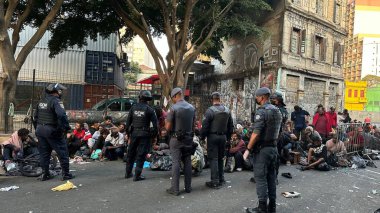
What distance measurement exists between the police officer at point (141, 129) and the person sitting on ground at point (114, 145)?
9.26ft

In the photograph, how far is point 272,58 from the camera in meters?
20.1

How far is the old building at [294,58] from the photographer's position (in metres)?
19.8

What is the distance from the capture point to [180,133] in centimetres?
595

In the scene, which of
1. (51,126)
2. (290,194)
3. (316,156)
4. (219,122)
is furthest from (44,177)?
(316,156)

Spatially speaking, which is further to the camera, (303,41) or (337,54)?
(337,54)

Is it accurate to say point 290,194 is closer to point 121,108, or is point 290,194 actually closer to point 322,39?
point 121,108

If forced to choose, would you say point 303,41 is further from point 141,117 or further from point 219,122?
point 141,117

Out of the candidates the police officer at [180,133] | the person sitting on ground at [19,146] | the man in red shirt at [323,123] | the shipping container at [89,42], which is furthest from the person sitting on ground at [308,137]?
the shipping container at [89,42]

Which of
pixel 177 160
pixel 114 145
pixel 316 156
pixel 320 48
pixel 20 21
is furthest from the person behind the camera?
pixel 320 48

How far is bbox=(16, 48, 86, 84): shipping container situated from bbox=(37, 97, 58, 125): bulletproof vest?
18117 millimetres

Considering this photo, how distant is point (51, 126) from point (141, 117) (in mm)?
1698

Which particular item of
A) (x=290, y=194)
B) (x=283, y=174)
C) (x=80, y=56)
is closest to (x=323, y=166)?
(x=283, y=174)

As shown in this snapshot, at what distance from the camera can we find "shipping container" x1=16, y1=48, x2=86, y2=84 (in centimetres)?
2403

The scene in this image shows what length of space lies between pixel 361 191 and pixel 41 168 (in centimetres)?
649
